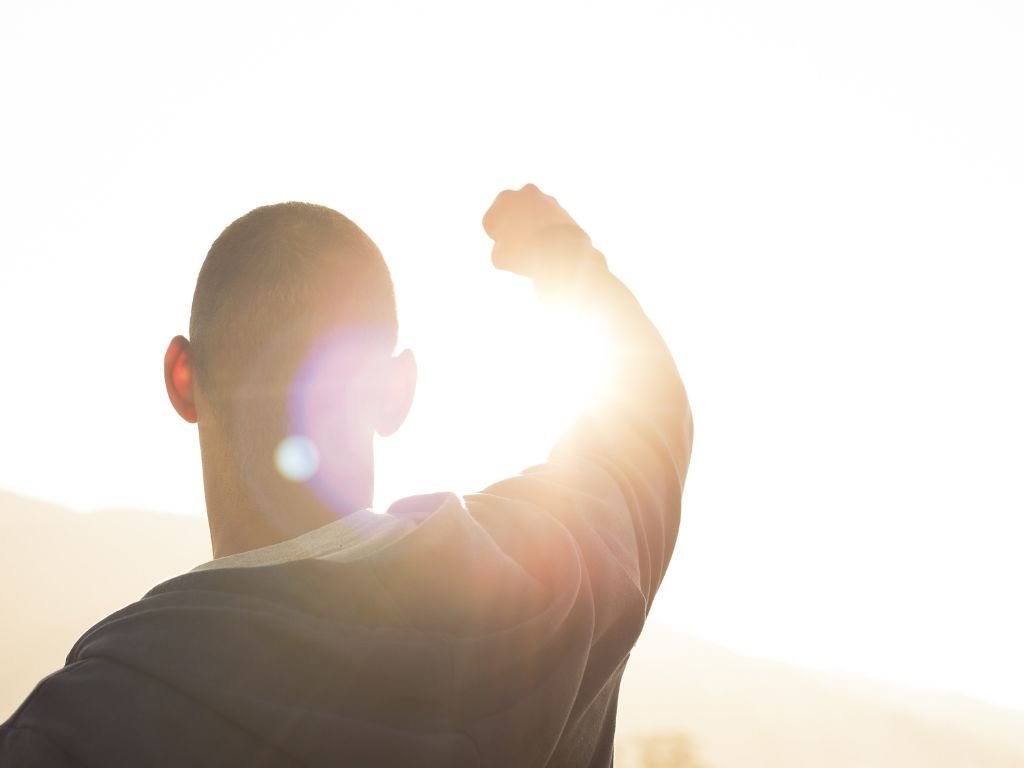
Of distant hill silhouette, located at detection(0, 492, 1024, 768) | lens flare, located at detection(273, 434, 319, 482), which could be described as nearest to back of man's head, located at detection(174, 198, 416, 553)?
lens flare, located at detection(273, 434, 319, 482)

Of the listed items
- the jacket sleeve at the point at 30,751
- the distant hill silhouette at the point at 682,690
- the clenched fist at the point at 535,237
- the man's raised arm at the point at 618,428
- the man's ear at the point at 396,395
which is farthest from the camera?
the distant hill silhouette at the point at 682,690

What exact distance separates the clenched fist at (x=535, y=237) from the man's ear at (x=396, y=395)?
32 cm

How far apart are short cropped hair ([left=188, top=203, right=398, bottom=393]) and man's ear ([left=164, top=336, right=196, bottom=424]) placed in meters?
0.02

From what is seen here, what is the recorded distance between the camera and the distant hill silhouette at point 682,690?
28.3 metres

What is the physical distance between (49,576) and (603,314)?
5024 cm

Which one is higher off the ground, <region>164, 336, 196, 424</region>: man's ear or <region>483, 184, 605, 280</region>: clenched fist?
<region>483, 184, 605, 280</region>: clenched fist

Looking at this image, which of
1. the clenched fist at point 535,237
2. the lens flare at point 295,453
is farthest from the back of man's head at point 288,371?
the clenched fist at point 535,237

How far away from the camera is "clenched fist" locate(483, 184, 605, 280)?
65.6 inches

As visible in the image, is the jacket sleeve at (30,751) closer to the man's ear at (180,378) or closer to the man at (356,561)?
the man at (356,561)

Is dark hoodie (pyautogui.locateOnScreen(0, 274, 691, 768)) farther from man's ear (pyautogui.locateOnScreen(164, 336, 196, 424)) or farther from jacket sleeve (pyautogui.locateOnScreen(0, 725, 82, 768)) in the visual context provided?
man's ear (pyautogui.locateOnScreen(164, 336, 196, 424))

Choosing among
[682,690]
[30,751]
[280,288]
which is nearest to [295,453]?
[280,288]

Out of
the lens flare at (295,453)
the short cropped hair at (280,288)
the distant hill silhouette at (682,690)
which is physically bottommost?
the distant hill silhouette at (682,690)

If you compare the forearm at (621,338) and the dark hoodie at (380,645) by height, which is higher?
the forearm at (621,338)

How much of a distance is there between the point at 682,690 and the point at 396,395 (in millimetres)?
37497
